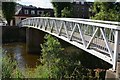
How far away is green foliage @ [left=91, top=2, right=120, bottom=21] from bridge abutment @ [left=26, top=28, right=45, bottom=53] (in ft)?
30.4

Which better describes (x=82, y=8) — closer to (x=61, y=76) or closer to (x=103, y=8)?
(x=103, y=8)

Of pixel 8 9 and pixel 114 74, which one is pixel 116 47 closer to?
pixel 114 74

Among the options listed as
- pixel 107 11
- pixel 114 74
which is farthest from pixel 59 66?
pixel 107 11

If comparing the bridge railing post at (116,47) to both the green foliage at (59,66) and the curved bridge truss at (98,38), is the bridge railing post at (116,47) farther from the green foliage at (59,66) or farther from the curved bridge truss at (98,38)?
the green foliage at (59,66)

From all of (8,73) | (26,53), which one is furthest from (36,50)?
(8,73)

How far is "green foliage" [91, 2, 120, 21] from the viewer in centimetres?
2466

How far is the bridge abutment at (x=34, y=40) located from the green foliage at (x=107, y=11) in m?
9.27

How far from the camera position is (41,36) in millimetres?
37875

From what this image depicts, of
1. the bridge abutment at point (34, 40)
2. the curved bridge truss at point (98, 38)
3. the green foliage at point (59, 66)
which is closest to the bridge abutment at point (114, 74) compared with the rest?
the curved bridge truss at point (98, 38)

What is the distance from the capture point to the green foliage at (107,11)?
24.7 metres

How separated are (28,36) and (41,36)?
2230 millimetres

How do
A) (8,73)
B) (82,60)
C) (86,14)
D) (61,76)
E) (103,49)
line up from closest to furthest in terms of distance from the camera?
(103,49)
(8,73)
(61,76)
(82,60)
(86,14)

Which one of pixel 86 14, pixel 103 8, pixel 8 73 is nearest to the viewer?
pixel 8 73

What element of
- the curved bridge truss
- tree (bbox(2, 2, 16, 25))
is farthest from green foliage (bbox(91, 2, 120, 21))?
tree (bbox(2, 2, 16, 25))
